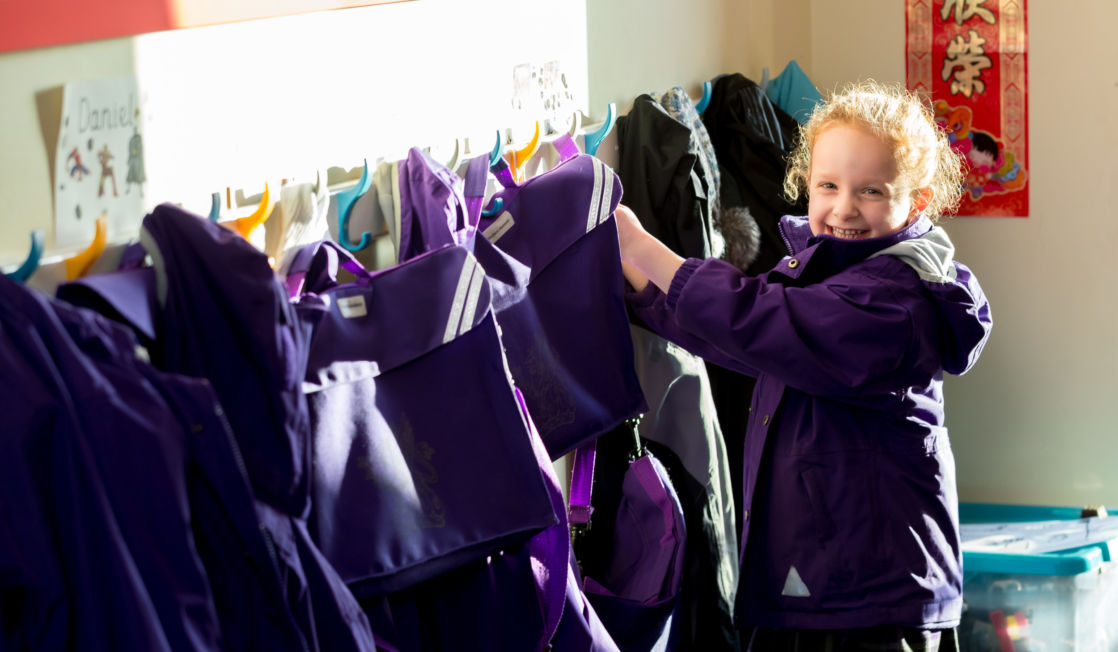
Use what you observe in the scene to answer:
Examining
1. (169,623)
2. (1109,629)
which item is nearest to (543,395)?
(169,623)

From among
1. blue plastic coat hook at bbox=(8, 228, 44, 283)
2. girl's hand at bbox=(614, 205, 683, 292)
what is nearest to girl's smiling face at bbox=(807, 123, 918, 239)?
girl's hand at bbox=(614, 205, 683, 292)

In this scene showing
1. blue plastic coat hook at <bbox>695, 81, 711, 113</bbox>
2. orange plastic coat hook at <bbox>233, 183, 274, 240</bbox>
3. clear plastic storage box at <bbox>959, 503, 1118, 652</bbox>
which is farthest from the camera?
clear plastic storage box at <bbox>959, 503, 1118, 652</bbox>

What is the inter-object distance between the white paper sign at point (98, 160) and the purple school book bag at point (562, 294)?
387 millimetres

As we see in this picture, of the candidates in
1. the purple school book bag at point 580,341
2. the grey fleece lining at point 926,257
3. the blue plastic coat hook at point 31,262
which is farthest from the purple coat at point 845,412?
the blue plastic coat hook at point 31,262

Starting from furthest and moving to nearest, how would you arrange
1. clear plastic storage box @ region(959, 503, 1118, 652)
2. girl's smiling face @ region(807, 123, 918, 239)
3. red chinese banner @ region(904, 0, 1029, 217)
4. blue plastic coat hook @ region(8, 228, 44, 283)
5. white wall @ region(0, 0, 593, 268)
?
red chinese banner @ region(904, 0, 1029, 217)
clear plastic storage box @ region(959, 503, 1118, 652)
girl's smiling face @ region(807, 123, 918, 239)
white wall @ region(0, 0, 593, 268)
blue plastic coat hook @ region(8, 228, 44, 283)

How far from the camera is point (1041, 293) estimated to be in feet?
9.37

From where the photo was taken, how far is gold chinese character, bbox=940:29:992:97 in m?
2.82

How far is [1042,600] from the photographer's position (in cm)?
240

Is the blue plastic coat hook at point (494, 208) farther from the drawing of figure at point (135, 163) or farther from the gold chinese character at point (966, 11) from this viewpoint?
the gold chinese character at point (966, 11)

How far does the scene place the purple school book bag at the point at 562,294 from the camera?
1.46m

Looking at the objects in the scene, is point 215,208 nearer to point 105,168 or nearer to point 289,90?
point 105,168

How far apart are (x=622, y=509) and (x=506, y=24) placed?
0.72 meters

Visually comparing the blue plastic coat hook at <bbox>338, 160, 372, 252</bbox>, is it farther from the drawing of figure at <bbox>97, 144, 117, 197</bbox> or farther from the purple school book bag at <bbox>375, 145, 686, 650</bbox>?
the drawing of figure at <bbox>97, 144, 117, 197</bbox>

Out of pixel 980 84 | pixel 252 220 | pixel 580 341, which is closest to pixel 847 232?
pixel 580 341
